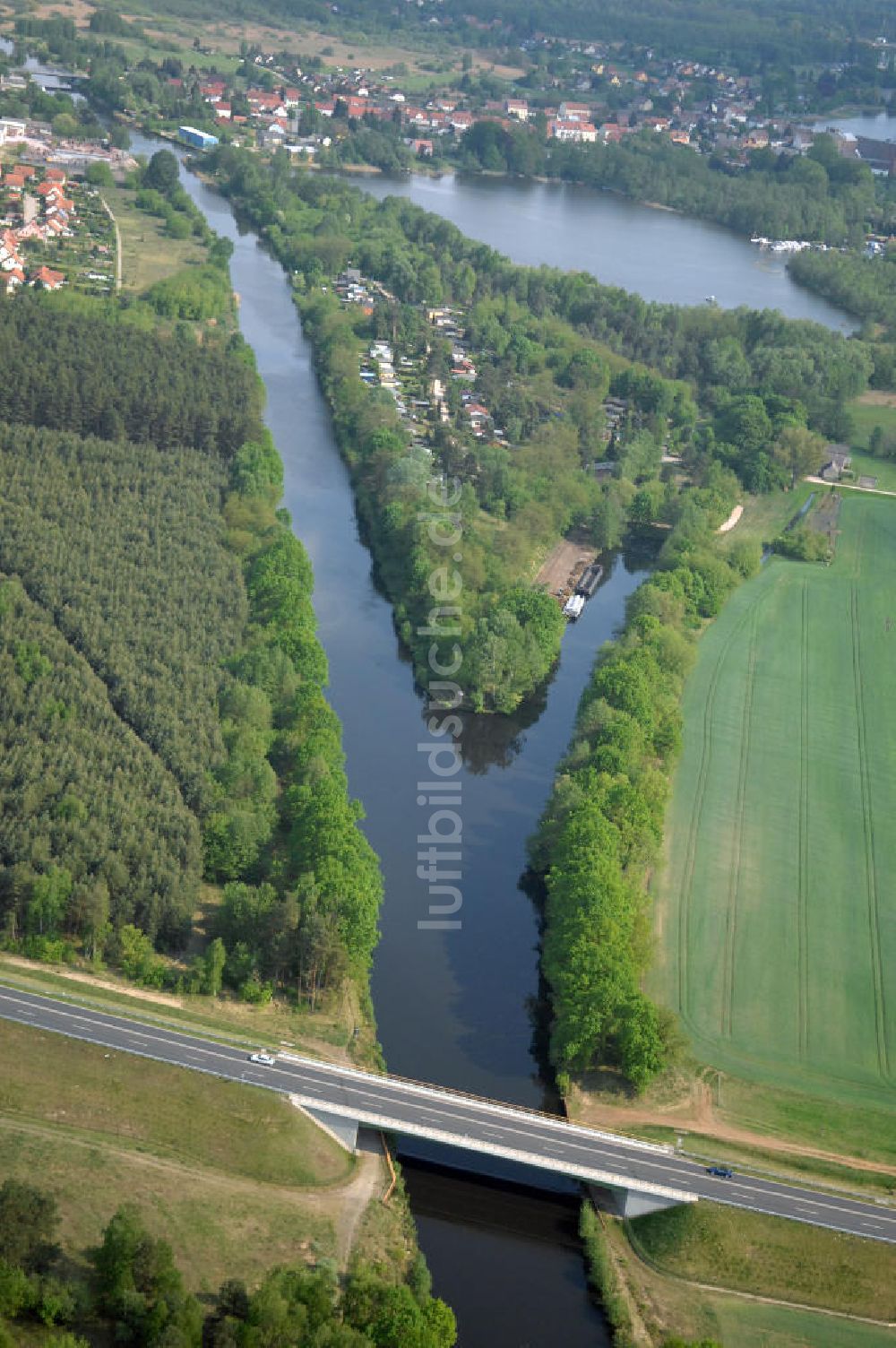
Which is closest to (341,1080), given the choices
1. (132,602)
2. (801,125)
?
(132,602)

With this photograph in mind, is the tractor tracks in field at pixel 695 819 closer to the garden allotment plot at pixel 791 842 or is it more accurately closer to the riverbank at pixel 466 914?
the garden allotment plot at pixel 791 842

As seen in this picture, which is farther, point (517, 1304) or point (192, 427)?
point (192, 427)

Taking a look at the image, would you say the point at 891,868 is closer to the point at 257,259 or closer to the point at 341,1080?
the point at 341,1080

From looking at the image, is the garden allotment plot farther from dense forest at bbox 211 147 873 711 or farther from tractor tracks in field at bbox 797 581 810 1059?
dense forest at bbox 211 147 873 711

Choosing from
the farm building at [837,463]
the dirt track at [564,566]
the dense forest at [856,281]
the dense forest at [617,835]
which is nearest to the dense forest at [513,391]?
the dirt track at [564,566]

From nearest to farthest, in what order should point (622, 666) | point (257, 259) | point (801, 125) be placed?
1. point (622, 666)
2. point (257, 259)
3. point (801, 125)

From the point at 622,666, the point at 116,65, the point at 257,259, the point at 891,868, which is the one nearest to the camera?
the point at 891,868
